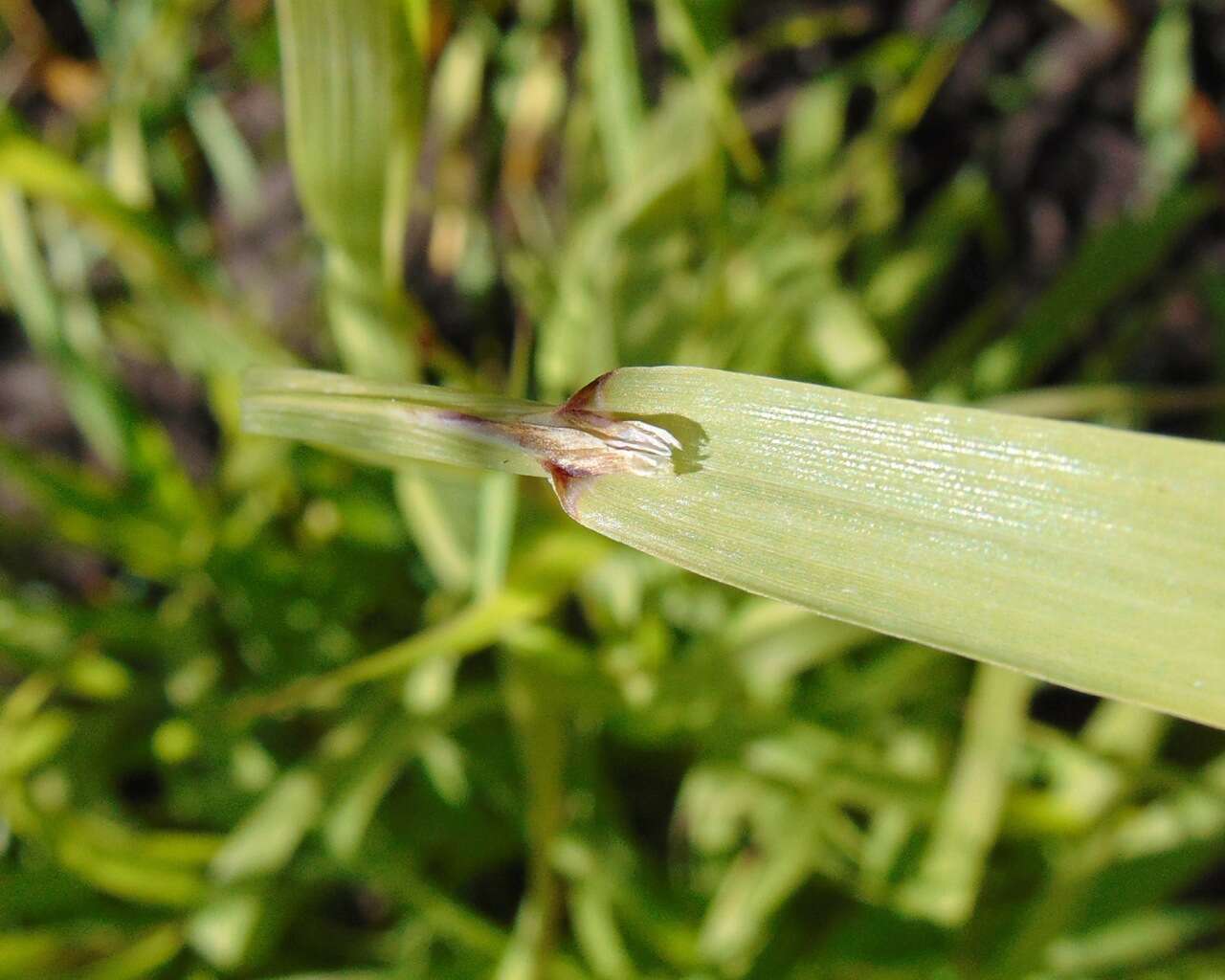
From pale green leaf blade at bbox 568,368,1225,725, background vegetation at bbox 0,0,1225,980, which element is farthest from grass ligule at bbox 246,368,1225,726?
background vegetation at bbox 0,0,1225,980

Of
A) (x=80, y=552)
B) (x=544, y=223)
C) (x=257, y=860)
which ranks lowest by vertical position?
(x=257, y=860)

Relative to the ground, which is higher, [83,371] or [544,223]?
[544,223]

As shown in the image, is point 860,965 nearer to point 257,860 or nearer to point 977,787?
point 977,787

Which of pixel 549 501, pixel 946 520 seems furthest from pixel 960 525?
pixel 549 501

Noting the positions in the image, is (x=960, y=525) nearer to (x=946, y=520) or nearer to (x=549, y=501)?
(x=946, y=520)


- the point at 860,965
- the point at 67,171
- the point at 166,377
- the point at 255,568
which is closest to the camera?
the point at 67,171

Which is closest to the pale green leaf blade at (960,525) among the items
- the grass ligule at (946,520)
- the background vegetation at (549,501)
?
the grass ligule at (946,520)

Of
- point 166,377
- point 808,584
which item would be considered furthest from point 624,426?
point 166,377
